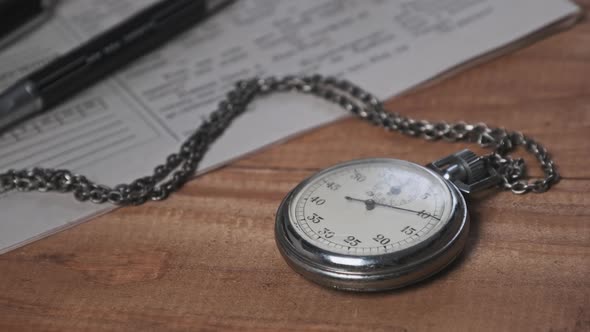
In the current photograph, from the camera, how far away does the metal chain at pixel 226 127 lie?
747 millimetres

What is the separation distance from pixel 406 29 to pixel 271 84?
0.65ft

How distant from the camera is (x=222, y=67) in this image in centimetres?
96

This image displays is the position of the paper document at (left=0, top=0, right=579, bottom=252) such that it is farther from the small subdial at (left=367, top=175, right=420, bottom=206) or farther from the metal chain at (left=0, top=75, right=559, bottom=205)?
the small subdial at (left=367, top=175, right=420, bottom=206)

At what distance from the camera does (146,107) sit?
900 mm

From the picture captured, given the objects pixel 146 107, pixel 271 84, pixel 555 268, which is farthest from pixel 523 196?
pixel 146 107

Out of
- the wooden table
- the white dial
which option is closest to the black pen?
the wooden table

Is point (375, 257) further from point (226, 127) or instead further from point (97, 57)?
point (97, 57)

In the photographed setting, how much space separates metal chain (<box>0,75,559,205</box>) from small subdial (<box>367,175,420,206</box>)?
10 cm

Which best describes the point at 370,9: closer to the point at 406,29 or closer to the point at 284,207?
the point at 406,29

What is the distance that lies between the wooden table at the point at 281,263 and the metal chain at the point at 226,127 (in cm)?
1

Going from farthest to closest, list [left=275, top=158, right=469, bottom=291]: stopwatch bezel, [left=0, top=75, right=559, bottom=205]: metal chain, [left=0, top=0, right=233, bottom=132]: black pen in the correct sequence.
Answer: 1. [left=0, top=0, right=233, bottom=132]: black pen
2. [left=0, top=75, right=559, bottom=205]: metal chain
3. [left=275, top=158, right=469, bottom=291]: stopwatch bezel

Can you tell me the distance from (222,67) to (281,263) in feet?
1.18

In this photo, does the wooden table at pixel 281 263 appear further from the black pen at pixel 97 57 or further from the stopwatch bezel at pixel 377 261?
the black pen at pixel 97 57

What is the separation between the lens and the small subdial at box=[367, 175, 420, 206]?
0.67 meters
